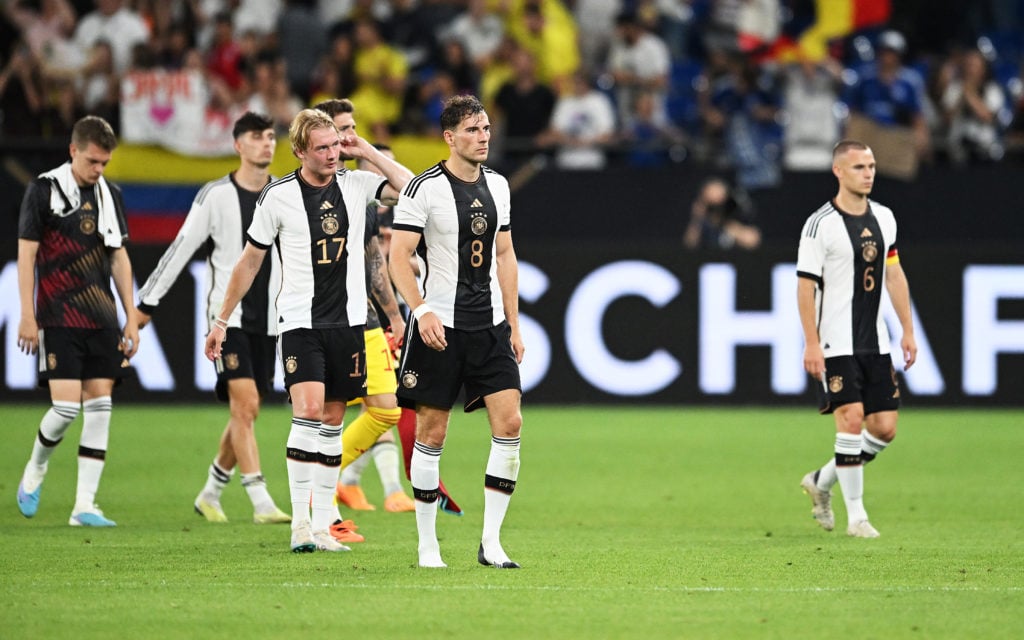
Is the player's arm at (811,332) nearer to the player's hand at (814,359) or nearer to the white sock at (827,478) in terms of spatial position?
the player's hand at (814,359)

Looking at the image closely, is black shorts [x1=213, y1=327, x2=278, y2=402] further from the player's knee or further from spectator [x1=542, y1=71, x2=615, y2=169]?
spectator [x1=542, y1=71, x2=615, y2=169]

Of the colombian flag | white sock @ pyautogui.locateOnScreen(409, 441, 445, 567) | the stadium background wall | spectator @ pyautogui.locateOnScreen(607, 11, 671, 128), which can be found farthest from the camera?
the colombian flag

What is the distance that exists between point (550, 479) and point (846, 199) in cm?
346

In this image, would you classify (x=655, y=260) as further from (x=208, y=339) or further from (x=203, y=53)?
A: (x=208, y=339)

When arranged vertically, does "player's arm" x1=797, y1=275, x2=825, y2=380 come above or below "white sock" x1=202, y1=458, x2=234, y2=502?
above

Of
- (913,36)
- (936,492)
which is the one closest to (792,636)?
(936,492)

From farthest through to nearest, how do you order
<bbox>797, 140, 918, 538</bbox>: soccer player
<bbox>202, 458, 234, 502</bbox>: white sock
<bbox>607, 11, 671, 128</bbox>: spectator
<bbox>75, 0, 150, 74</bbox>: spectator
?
<bbox>607, 11, 671, 128</bbox>: spectator, <bbox>75, 0, 150, 74</bbox>: spectator, <bbox>202, 458, 234, 502</bbox>: white sock, <bbox>797, 140, 918, 538</bbox>: soccer player

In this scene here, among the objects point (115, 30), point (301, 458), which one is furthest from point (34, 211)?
point (115, 30)

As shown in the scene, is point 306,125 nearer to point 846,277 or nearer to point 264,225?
point 264,225

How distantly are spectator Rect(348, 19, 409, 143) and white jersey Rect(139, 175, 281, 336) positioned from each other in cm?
810

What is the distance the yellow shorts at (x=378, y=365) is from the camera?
995 centimetres

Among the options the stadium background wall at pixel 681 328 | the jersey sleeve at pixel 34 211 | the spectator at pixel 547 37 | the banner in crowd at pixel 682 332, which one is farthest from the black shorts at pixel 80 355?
the spectator at pixel 547 37

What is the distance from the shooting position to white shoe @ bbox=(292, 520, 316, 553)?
27.7 feet

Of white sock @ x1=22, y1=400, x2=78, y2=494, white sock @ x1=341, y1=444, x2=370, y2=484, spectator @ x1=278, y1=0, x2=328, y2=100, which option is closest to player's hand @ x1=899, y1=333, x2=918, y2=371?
white sock @ x1=341, y1=444, x2=370, y2=484
